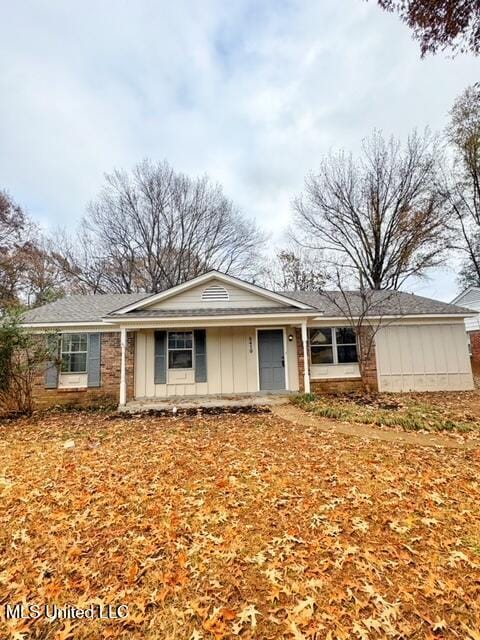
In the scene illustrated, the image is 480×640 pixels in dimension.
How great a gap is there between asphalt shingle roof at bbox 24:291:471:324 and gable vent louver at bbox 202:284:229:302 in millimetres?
487

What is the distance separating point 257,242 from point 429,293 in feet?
40.3

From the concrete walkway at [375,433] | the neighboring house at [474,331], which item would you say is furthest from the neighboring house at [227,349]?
the neighboring house at [474,331]

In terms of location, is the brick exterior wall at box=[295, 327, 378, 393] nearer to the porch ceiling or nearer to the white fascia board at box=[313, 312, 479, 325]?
the white fascia board at box=[313, 312, 479, 325]

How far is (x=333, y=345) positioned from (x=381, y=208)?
12.5m

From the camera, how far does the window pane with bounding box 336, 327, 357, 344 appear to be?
1166 cm

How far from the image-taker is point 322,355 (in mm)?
11523

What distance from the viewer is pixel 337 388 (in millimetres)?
11305

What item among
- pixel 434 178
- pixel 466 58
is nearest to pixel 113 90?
pixel 466 58

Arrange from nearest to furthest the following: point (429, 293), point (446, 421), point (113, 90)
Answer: point (446, 421), point (113, 90), point (429, 293)

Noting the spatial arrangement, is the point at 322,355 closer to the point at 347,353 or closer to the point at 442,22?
the point at 347,353

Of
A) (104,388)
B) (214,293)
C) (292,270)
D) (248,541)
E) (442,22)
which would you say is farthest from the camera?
(292,270)

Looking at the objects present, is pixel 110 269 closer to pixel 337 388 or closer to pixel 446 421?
pixel 337 388

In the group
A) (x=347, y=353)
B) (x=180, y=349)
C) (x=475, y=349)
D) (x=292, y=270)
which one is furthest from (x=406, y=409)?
(x=292, y=270)

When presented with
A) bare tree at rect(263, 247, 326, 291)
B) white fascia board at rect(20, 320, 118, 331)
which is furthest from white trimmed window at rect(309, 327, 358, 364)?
bare tree at rect(263, 247, 326, 291)
